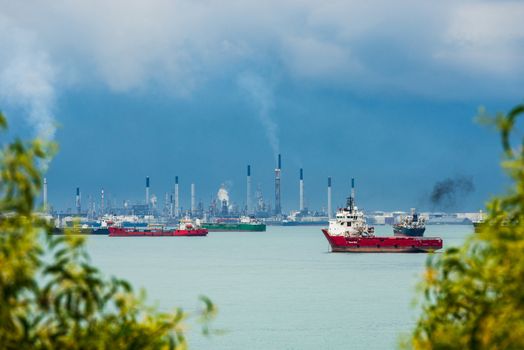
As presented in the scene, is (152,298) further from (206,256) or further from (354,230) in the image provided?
(206,256)

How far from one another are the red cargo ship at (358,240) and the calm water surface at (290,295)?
1.73m

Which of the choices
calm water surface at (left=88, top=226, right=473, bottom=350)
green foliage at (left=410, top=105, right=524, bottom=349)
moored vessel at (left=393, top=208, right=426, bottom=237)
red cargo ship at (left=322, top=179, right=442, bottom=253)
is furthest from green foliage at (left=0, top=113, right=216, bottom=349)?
moored vessel at (left=393, top=208, right=426, bottom=237)

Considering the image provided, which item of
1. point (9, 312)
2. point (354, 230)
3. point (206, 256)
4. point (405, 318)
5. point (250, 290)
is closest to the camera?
point (9, 312)

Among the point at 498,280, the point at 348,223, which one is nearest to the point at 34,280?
the point at 498,280

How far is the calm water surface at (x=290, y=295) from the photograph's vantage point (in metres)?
52.2

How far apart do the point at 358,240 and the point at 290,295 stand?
49.4 meters

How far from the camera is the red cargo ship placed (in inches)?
4936

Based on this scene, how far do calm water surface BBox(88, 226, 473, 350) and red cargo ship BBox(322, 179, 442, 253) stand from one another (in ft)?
5.67

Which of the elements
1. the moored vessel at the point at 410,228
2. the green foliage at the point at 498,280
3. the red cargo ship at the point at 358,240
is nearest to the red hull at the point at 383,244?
the red cargo ship at the point at 358,240

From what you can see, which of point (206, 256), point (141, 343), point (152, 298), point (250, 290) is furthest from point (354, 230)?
point (141, 343)

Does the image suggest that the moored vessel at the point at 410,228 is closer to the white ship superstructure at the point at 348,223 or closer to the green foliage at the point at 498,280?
the white ship superstructure at the point at 348,223

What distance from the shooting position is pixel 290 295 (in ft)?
255

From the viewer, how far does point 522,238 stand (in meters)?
10.9

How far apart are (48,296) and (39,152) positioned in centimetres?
163
